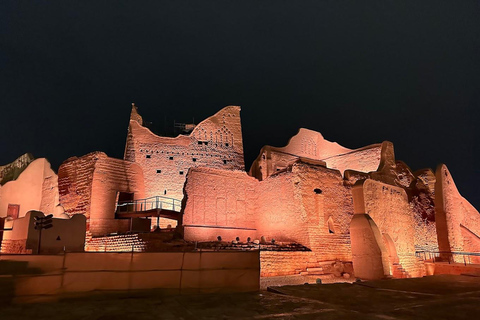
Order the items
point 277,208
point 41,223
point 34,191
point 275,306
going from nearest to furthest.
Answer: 1. point 275,306
2. point 41,223
3. point 277,208
4. point 34,191

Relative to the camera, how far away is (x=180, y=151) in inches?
1031

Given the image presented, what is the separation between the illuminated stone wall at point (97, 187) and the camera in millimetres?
18203

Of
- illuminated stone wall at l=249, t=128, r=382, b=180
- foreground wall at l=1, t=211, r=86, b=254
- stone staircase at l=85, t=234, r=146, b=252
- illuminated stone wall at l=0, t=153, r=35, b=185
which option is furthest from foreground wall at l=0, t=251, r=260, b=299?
illuminated stone wall at l=0, t=153, r=35, b=185

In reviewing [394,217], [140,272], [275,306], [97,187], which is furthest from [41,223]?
[394,217]

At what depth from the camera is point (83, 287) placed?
5445 millimetres

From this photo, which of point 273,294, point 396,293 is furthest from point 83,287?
point 396,293

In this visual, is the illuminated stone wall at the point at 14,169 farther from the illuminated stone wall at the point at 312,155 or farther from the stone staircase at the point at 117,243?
the illuminated stone wall at the point at 312,155

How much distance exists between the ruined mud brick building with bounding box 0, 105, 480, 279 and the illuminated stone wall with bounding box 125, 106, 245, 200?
0.13m

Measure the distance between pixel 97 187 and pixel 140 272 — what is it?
13.8 meters

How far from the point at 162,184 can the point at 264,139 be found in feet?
130

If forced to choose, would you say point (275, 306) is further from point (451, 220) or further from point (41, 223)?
point (451, 220)

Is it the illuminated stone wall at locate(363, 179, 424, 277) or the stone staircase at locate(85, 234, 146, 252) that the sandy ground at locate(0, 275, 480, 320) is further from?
the illuminated stone wall at locate(363, 179, 424, 277)

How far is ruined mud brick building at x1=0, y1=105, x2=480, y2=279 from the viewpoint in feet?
49.2

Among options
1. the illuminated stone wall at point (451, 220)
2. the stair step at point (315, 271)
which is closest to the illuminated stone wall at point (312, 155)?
the illuminated stone wall at point (451, 220)
